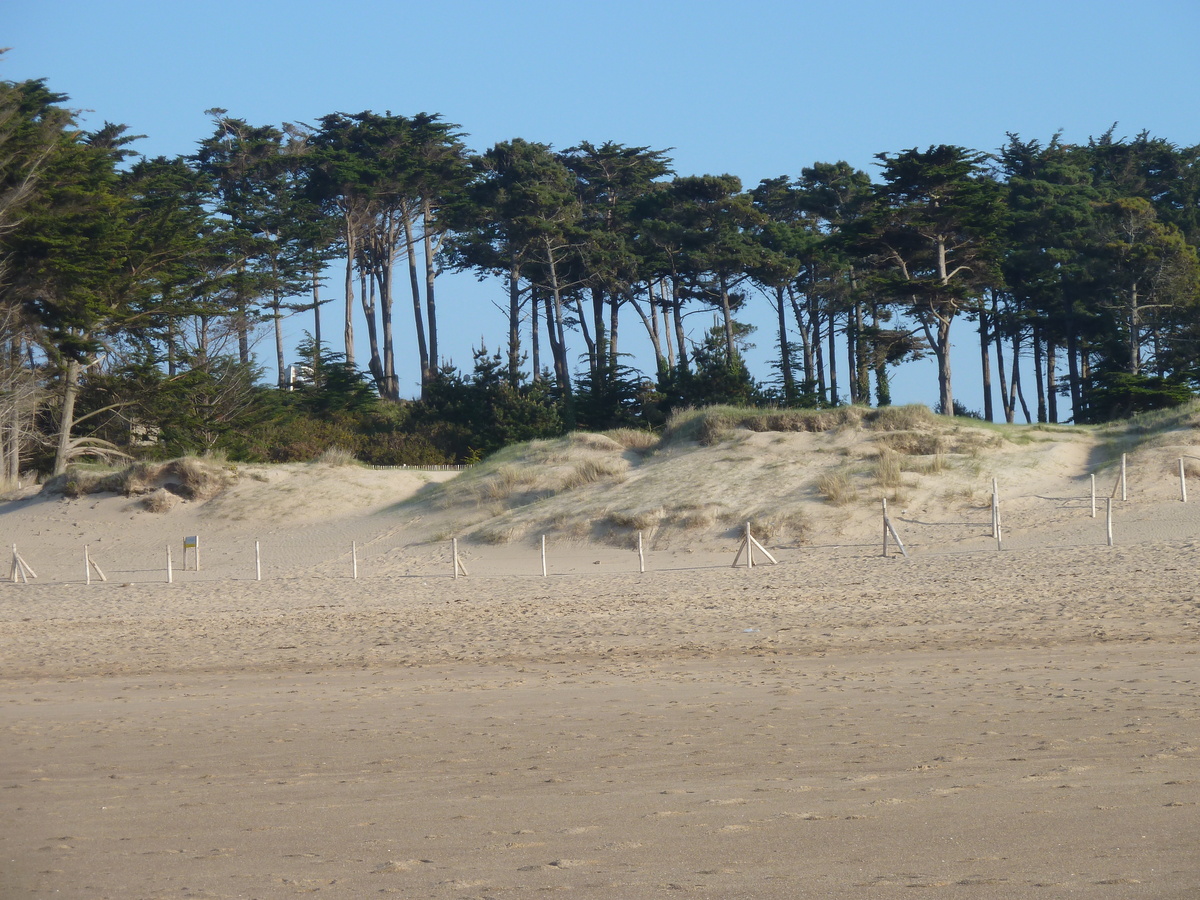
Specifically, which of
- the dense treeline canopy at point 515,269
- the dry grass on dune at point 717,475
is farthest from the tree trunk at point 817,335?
the dry grass on dune at point 717,475

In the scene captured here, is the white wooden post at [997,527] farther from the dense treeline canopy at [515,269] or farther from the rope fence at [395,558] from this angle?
the dense treeline canopy at [515,269]

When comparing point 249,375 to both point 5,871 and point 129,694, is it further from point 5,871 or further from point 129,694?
point 5,871

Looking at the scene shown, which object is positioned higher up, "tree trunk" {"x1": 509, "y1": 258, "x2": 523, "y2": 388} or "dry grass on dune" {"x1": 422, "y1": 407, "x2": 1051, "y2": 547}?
"tree trunk" {"x1": 509, "y1": 258, "x2": 523, "y2": 388}

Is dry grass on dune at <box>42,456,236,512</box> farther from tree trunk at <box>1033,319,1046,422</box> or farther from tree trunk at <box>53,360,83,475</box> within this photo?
tree trunk at <box>1033,319,1046,422</box>

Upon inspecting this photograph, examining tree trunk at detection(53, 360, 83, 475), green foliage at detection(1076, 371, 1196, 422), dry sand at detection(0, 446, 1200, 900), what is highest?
tree trunk at detection(53, 360, 83, 475)

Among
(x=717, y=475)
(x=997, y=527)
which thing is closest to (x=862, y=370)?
(x=717, y=475)

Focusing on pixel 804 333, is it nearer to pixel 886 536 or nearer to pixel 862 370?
pixel 862 370

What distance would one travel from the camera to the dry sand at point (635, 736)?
18.2 feet

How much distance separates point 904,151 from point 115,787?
37505 mm

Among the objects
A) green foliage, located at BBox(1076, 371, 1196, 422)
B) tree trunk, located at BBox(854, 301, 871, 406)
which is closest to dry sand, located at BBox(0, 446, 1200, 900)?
green foliage, located at BBox(1076, 371, 1196, 422)

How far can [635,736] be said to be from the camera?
8.20m

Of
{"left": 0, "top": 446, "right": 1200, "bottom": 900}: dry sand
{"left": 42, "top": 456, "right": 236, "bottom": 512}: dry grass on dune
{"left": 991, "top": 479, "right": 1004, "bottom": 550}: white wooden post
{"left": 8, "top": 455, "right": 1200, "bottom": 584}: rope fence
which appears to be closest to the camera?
{"left": 0, "top": 446, "right": 1200, "bottom": 900}: dry sand

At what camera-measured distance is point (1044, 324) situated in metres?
48.0

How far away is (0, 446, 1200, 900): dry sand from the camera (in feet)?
18.2
